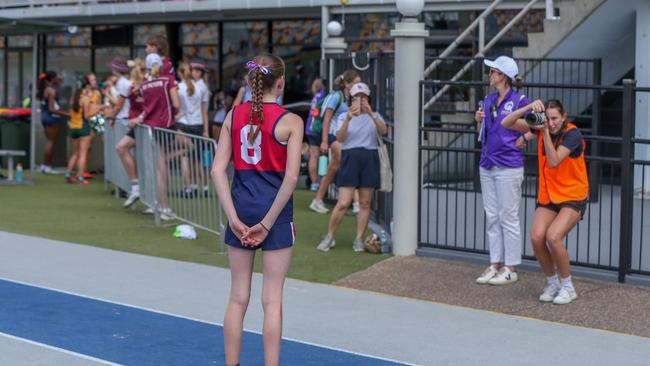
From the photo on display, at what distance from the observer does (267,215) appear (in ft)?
20.5

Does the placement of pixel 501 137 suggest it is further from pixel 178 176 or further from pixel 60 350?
pixel 178 176

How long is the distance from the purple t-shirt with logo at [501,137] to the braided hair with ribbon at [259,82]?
3.73 metres

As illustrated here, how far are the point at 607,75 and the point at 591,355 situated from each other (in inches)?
408

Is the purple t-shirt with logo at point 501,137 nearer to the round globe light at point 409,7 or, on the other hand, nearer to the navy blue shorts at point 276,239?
the round globe light at point 409,7

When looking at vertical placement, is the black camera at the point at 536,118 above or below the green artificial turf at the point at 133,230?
above

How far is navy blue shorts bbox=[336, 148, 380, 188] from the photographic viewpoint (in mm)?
11312

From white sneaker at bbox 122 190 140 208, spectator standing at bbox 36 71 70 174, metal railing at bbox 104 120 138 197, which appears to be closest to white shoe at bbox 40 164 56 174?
spectator standing at bbox 36 71 70 174

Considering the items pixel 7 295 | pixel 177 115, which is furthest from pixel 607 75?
pixel 7 295

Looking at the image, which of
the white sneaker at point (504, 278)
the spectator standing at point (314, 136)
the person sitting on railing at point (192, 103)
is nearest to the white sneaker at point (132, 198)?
the person sitting on railing at point (192, 103)

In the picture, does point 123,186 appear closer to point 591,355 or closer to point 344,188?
point 344,188

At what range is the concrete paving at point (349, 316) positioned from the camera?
7688 mm

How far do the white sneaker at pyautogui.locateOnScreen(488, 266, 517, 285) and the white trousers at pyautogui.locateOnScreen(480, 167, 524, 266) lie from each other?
80 mm

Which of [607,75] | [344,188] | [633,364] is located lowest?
[633,364]

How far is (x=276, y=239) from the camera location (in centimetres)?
631
